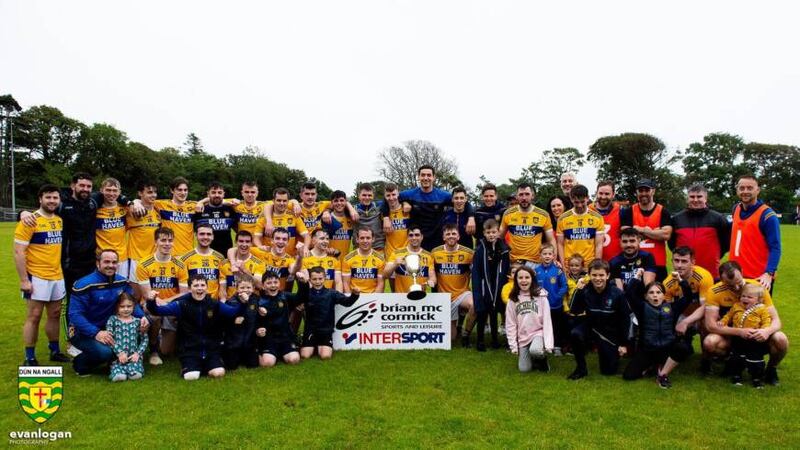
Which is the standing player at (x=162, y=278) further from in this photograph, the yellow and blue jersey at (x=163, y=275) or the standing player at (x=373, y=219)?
the standing player at (x=373, y=219)

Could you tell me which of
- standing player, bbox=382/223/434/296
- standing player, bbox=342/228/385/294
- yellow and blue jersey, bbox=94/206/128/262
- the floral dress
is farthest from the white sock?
standing player, bbox=382/223/434/296

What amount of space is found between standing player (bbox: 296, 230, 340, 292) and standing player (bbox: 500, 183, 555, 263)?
2.42 m

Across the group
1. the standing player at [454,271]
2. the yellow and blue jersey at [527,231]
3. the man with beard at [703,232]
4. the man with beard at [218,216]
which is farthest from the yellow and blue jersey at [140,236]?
the man with beard at [703,232]

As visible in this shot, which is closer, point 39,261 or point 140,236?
point 39,261

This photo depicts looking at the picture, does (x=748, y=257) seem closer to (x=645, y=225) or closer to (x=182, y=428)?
(x=645, y=225)

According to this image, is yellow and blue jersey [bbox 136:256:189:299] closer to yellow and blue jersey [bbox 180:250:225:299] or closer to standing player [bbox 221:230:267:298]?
yellow and blue jersey [bbox 180:250:225:299]

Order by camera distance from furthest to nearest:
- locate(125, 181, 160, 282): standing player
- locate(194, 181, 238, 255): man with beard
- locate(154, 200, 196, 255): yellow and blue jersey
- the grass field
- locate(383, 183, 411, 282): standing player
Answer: locate(383, 183, 411, 282): standing player → locate(194, 181, 238, 255): man with beard → locate(154, 200, 196, 255): yellow and blue jersey → locate(125, 181, 160, 282): standing player → the grass field

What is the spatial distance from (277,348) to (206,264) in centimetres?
150

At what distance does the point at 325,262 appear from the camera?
22.9 ft

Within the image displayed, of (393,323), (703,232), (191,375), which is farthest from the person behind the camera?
(393,323)

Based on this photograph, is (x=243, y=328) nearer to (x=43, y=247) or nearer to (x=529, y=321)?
(x=43, y=247)

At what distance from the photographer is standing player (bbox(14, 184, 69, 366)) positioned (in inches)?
225

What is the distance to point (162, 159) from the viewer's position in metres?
67.8

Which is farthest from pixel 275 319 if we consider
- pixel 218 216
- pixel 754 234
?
pixel 754 234
